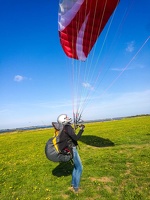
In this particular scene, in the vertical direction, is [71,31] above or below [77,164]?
above

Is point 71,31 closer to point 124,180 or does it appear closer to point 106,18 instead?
point 106,18

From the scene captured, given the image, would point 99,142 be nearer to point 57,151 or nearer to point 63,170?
point 63,170

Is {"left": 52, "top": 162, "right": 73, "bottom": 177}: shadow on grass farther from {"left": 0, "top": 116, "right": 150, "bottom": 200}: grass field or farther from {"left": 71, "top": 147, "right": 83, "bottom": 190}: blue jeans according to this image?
{"left": 71, "top": 147, "right": 83, "bottom": 190}: blue jeans

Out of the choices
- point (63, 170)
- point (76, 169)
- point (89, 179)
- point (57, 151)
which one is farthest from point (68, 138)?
point (63, 170)

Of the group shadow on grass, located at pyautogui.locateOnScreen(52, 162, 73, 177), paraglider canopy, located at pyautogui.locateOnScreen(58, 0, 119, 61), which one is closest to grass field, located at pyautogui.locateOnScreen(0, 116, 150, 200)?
shadow on grass, located at pyautogui.locateOnScreen(52, 162, 73, 177)

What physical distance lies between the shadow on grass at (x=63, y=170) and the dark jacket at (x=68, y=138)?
3085mm

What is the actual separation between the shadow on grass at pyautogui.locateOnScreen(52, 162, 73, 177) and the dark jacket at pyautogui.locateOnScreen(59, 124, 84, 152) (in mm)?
3085

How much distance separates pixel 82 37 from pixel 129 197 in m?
9.51

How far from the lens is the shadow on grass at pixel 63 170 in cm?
1096

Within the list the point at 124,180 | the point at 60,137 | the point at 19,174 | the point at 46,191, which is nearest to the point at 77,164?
the point at 60,137

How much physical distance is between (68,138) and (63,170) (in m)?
4.02

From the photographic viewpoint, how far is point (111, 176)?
9922 millimetres

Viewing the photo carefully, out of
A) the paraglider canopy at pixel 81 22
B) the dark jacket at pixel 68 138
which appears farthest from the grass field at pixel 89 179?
the paraglider canopy at pixel 81 22

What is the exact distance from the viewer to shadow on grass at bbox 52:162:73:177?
36.0ft
